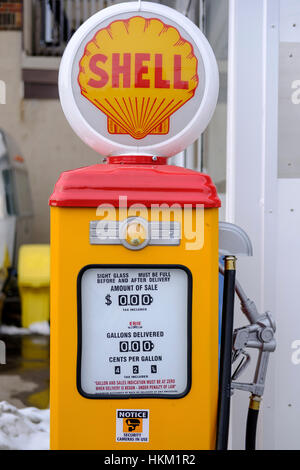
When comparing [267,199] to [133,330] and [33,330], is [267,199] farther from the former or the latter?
[33,330]

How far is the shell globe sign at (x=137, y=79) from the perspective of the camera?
1.75m

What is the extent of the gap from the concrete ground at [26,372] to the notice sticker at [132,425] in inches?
95.2

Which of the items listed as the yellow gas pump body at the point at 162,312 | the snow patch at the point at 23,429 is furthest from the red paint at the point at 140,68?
the snow patch at the point at 23,429

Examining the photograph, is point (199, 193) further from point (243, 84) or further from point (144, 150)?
point (243, 84)

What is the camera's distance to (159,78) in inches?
69.3

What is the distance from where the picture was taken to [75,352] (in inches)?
65.0

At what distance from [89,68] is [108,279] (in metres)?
0.66

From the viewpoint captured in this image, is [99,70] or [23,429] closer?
[99,70]

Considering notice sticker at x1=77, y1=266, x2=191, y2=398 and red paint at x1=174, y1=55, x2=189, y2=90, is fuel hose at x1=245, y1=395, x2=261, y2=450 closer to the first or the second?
notice sticker at x1=77, y1=266, x2=191, y2=398

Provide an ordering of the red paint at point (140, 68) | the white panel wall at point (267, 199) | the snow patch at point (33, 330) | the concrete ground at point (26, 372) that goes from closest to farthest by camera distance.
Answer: the red paint at point (140, 68) → the white panel wall at point (267, 199) → the concrete ground at point (26, 372) → the snow patch at point (33, 330)

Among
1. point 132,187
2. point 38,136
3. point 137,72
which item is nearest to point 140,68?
point 137,72

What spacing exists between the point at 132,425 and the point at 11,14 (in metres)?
8.64

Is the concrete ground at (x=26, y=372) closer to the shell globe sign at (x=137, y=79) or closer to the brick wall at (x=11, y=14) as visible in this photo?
the shell globe sign at (x=137, y=79)
